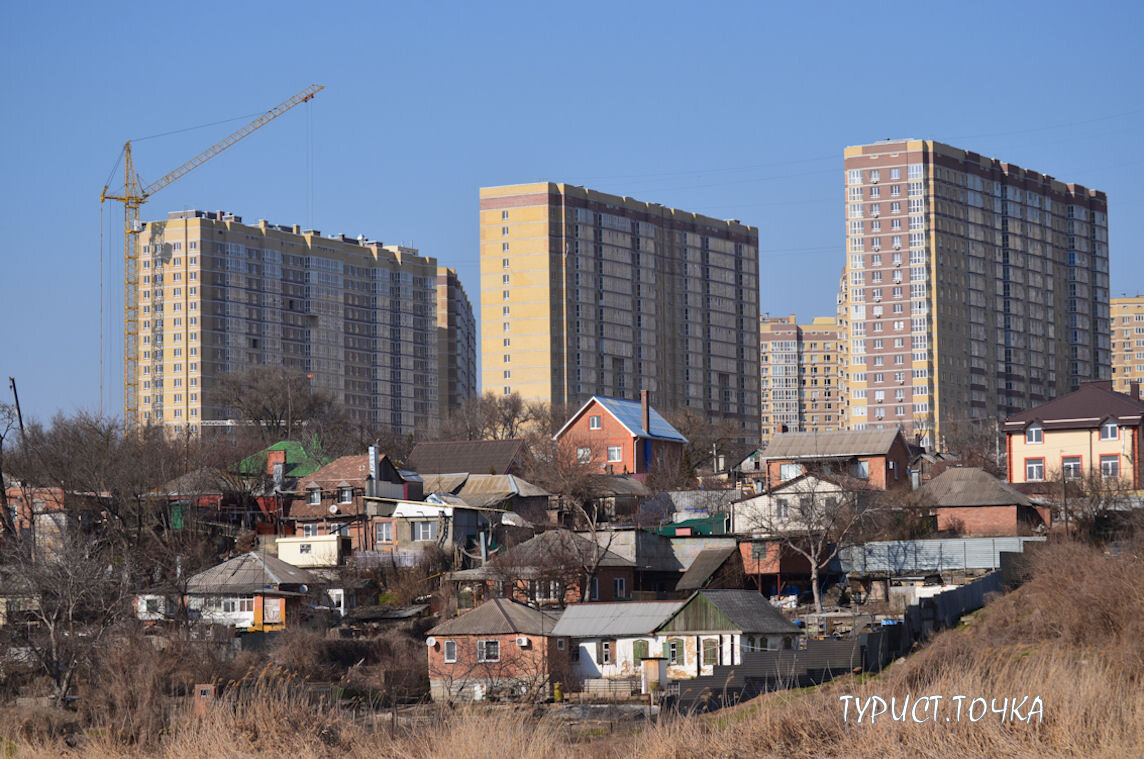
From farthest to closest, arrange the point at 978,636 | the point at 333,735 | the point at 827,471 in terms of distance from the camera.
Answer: the point at 827,471 < the point at 978,636 < the point at 333,735

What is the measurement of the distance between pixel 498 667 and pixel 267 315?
11585 centimetres

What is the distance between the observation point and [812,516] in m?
56.2

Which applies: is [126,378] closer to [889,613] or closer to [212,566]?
[212,566]

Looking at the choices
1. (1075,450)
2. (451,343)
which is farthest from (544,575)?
(451,343)

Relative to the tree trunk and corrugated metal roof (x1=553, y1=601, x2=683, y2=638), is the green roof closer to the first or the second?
corrugated metal roof (x1=553, y1=601, x2=683, y2=638)

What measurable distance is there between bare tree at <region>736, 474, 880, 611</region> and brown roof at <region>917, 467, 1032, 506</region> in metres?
3.62

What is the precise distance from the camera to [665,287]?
525 feet

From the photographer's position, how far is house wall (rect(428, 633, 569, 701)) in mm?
45594

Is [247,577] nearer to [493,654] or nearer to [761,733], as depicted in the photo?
[493,654]

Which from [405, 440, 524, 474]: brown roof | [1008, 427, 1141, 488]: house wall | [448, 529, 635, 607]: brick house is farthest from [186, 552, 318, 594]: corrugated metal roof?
[1008, 427, 1141, 488]: house wall

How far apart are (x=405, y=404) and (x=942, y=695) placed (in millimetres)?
152497

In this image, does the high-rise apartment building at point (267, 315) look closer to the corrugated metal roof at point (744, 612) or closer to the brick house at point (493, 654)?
the brick house at point (493, 654)

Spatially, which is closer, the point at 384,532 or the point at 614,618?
the point at 614,618

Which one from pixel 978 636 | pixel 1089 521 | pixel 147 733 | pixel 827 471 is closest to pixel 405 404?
pixel 827 471
